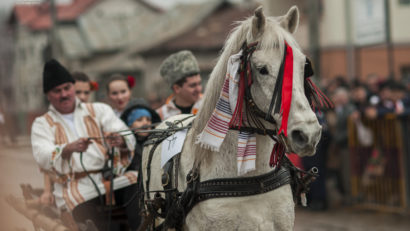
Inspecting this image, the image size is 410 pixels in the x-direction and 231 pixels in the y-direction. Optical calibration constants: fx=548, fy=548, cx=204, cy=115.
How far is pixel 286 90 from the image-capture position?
2.84 m

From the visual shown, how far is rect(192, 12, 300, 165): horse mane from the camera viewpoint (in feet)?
9.89

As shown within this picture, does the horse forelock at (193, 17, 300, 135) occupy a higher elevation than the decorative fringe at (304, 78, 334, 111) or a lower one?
higher

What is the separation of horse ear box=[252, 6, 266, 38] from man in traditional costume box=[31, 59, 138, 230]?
65.4 inches

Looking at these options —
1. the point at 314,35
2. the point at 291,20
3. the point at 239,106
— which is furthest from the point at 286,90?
the point at 314,35

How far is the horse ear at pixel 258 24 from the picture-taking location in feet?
9.86

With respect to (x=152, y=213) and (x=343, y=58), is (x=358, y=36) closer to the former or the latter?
(x=152, y=213)

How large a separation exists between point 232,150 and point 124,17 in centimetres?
4203

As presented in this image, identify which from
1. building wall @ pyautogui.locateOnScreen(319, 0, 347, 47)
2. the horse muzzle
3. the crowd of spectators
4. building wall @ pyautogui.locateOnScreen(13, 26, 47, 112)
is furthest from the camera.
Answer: building wall @ pyautogui.locateOnScreen(319, 0, 347, 47)

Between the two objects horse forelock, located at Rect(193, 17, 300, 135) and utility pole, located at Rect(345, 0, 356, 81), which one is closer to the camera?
horse forelock, located at Rect(193, 17, 300, 135)

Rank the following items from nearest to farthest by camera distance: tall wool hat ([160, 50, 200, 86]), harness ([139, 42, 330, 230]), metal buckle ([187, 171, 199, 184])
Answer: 1. harness ([139, 42, 330, 230])
2. metal buckle ([187, 171, 199, 184])
3. tall wool hat ([160, 50, 200, 86])

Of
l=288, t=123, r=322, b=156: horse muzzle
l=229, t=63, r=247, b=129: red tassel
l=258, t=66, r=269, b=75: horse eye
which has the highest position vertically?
l=258, t=66, r=269, b=75: horse eye

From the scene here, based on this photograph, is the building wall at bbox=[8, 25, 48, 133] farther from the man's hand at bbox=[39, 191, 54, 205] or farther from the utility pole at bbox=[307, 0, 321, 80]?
the utility pole at bbox=[307, 0, 321, 80]

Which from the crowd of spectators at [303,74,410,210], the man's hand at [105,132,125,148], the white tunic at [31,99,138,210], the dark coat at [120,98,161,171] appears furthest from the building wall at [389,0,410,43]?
the man's hand at [105,132,125,148]

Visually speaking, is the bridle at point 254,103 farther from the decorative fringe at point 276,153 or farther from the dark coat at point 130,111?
the dark coat at point 130,111
